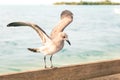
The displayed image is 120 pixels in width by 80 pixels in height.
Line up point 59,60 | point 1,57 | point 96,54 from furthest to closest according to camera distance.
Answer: point 96,54 < point 1,57 < point 59,60

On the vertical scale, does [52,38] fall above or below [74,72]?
above

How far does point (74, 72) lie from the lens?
2.41 m

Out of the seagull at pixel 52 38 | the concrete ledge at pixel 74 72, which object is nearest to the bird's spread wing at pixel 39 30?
the seagull at pixel 52 38

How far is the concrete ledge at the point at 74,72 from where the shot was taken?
2.19 metres

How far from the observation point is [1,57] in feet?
33.8

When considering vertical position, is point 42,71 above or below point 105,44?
above

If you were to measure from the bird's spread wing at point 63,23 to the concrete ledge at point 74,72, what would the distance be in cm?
25

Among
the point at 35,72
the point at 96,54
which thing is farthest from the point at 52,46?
the point at 96,54

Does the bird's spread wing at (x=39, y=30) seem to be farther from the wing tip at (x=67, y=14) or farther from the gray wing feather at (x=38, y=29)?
the wing tip at (x=67, y=14)

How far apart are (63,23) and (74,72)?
1.18ft

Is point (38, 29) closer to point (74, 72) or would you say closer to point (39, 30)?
point (39, 30)

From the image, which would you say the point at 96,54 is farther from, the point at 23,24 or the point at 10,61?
the point at 23,24

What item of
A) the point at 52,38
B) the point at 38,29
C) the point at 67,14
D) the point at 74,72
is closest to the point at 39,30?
the point at 38,29

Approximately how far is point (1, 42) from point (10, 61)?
156 inches
